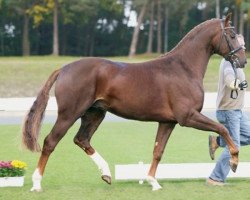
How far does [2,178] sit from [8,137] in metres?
6.85

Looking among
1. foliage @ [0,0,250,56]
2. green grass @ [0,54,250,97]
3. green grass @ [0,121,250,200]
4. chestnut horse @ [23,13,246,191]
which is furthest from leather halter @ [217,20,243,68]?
foliage @ [0,0,250,56]

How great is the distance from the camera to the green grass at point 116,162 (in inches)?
287

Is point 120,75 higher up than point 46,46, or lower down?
higher up

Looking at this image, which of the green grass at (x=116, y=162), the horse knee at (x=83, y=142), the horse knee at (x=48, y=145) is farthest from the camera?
the horse knee at (x=83, y=142)

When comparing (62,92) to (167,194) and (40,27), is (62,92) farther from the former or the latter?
(40,27)

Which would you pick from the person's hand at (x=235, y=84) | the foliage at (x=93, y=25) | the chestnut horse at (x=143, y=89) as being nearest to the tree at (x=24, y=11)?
the foliage at (x=93, y=25)

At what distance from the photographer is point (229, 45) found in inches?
297

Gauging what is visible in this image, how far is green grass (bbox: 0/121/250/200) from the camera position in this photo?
7.29 meters

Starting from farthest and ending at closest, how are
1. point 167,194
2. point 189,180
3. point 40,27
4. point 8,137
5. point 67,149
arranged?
point 40,27
point 8,137
point 67,149
point 189,180
point 167,194

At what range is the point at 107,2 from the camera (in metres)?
56.4

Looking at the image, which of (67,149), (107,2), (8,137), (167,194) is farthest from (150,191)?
(107,2)

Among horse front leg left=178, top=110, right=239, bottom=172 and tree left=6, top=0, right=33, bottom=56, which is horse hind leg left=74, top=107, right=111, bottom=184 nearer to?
horse front leg left=178, top=110, right=239, bottom=172

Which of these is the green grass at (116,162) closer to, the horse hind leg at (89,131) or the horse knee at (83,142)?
the horse hind leg at (89,131)

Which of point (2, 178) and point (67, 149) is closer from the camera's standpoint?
point (2, 178)
